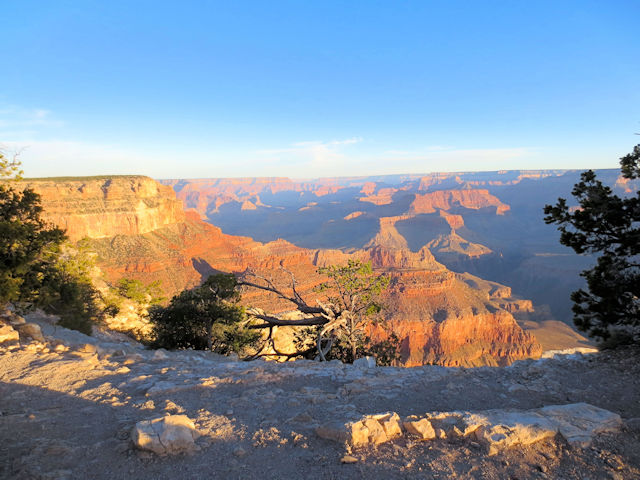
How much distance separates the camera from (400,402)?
6203 millimetres

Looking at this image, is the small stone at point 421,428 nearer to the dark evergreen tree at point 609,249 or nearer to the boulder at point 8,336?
the dark evergreen tree at point 609,249

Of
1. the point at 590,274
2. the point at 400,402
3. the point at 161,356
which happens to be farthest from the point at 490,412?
the point at 161,356

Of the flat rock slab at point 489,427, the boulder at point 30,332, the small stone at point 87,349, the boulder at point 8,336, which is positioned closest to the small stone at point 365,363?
the flat rock slab at point 489,427

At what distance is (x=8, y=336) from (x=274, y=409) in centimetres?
766

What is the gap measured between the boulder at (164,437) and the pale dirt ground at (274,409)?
13cm

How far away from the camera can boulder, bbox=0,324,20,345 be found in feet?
26.5

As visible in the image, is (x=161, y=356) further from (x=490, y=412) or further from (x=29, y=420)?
(x=490, y=412)

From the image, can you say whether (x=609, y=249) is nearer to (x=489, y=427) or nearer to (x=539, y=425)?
(x=539, y=425)

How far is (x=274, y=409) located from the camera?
18.5 feet

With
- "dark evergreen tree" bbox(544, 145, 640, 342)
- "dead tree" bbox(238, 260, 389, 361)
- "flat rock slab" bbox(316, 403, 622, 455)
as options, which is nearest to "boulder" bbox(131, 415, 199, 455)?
"flat rock slab" bbox(316, 403, 622, 455)

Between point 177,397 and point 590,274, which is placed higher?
point 590,274

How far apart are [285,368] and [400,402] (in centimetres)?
317

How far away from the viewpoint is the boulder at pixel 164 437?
3.90 m

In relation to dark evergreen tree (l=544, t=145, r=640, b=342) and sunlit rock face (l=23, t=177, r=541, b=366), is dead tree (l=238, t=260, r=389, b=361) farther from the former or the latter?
sunlit rock face (l=23, t=177, r=541, b=366)
